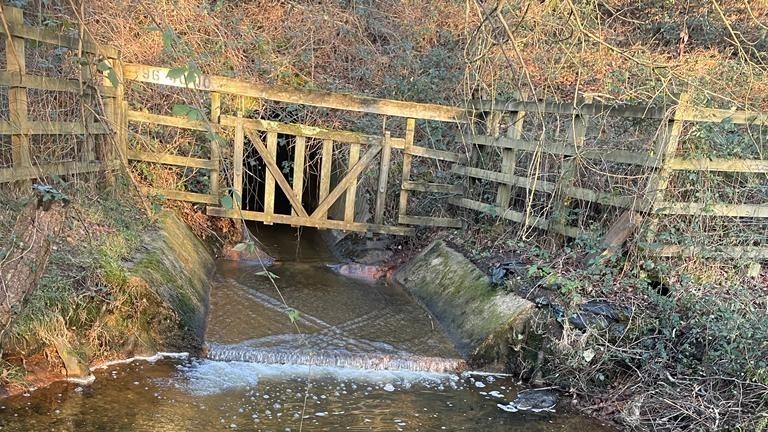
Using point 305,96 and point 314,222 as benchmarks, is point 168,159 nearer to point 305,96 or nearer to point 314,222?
Result: point 305,96

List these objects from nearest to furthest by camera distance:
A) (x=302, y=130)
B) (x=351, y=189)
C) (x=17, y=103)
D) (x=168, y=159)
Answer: (x=17, y=103), (x=168, y=159), (x=302, y=130), (x=351, y=189)

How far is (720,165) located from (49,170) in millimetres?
6144

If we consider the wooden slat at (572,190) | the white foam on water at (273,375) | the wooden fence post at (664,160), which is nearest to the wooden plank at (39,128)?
the white foam on water at (273,375)

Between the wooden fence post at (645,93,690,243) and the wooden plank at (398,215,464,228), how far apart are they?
3.12 metres

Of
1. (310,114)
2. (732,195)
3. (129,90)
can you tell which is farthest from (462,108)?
(129,90)

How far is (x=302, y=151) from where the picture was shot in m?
7.73

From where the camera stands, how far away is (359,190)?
30.7 feet

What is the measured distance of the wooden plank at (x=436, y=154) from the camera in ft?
25.7

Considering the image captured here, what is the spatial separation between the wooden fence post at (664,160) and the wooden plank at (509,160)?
200cm

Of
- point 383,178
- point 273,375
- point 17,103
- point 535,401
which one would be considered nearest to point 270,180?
point 383,178

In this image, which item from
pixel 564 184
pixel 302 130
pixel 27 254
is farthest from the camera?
pixel 302 130

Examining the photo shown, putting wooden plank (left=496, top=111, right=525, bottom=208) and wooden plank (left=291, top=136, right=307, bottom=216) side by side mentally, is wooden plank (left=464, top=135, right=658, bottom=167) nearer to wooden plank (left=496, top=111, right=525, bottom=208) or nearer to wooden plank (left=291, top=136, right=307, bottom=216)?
wooden plank (left=496, top=111, right=525, bottom=208)

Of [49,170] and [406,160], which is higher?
[406,160]

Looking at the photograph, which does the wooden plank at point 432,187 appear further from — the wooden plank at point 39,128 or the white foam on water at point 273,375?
the wooden plank at point 39,128
